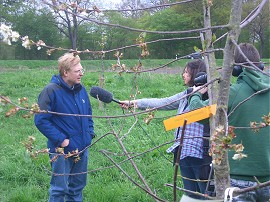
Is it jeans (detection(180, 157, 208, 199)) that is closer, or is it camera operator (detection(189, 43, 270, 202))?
camera operator (detection(189, 43, 270, 202))

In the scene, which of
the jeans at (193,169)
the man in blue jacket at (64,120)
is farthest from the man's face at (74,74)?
the jeans at (193,169)

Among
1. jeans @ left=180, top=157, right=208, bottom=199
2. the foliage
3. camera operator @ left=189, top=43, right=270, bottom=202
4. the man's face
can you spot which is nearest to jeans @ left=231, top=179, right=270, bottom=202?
camera operator @ left=189, top=43, right=270, bottom=202

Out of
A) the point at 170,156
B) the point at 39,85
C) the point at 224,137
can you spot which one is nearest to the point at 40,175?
the point at 170,156

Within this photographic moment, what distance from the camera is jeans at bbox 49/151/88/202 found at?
11.6ft

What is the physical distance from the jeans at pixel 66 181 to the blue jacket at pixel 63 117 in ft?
0.40

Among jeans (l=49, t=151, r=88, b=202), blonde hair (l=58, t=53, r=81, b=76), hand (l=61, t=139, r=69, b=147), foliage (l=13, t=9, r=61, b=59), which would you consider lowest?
jeans (l=49, t=151, r=88, b=202)

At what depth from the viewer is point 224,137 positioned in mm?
1178

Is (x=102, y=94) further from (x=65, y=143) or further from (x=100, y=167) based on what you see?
(x=100, y=167)

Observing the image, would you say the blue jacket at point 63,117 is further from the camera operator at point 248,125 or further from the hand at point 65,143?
the camera operator at point 248,125

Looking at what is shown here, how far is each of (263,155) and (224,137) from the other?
43.8 inches

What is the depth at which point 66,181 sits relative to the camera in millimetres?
3676

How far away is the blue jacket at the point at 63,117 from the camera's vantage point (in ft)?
11.4

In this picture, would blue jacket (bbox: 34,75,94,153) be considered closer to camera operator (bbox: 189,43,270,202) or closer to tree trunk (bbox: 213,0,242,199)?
camera operator (bbox: 189,43,270,202)

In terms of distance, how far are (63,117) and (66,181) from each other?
1.79 feet
